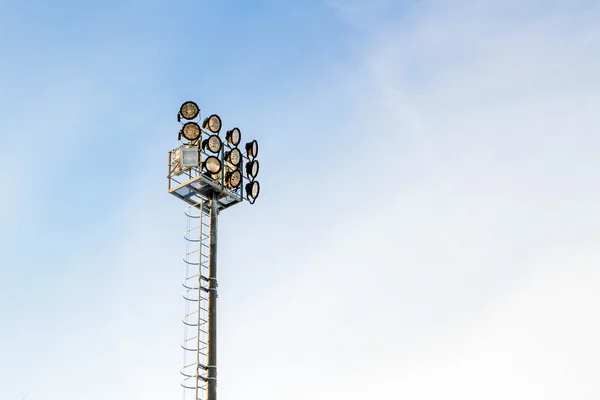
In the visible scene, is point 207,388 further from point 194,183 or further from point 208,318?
point 194,183

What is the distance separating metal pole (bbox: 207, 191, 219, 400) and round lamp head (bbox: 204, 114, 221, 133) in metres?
2.68

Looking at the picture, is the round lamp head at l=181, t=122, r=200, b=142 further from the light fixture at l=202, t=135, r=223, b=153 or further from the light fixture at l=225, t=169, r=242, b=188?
the light fixture at l=225, t=169, r=242, b=188

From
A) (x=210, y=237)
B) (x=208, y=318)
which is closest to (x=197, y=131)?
(x=210, y=237)

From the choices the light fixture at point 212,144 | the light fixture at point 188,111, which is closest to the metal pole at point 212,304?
the light fixture at point 212,144

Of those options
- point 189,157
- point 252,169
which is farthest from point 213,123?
point 252,169

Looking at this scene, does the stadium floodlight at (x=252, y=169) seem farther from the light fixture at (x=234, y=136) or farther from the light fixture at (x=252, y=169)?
the light fixture at (x=234, y=136)

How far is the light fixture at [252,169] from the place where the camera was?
33.9m

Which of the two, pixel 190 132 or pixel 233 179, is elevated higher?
pixel 190 132

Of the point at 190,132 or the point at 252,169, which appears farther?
the point at 252,169

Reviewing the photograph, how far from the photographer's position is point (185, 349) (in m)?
29.1

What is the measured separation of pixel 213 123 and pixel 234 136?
4.13ft

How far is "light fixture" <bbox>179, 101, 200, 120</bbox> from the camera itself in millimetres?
32906

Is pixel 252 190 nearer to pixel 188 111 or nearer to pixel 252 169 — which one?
pixel 252 169

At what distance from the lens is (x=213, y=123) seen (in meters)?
33.1
